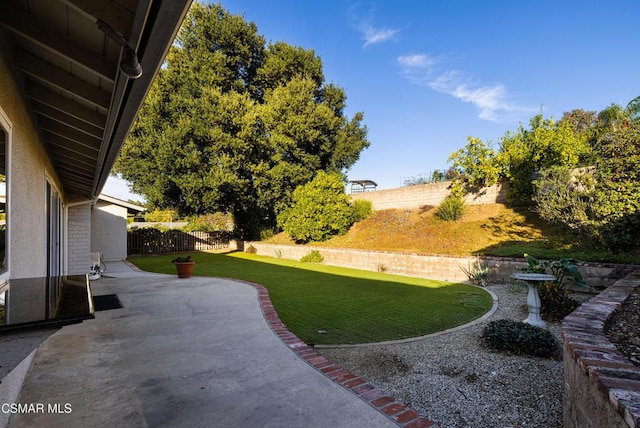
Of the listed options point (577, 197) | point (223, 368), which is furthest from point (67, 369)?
point (577, 197)

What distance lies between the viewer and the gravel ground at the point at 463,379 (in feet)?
9.34

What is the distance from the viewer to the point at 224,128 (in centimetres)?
1858

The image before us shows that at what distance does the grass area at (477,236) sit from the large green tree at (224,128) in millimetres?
4969

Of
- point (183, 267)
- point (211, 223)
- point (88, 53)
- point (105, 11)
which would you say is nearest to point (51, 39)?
point (88, 53)

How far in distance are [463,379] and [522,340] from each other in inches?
48.8

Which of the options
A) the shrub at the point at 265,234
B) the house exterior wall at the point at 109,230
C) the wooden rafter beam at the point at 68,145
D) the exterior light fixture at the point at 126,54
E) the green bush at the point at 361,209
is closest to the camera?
the exterior light fixture at the point at 126,54

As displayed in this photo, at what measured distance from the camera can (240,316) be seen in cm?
514

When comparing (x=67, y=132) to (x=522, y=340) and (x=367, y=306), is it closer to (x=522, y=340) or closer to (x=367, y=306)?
(x=367, y=306)

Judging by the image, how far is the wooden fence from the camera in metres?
19.5

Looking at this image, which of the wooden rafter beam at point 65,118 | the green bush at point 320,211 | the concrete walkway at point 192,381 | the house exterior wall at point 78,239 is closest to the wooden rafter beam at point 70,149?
the wooden rafter beam at point 65,118

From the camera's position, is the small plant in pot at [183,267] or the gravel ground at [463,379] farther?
the small plant in pot at [183,267]

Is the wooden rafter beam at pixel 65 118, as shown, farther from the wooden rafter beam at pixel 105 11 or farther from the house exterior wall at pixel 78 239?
the house exterior wall at pixel 78 239

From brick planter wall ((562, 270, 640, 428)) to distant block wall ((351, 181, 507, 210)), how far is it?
13.4 m

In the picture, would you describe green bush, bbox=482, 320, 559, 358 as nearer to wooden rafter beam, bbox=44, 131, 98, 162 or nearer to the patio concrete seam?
the patio concrete seam
